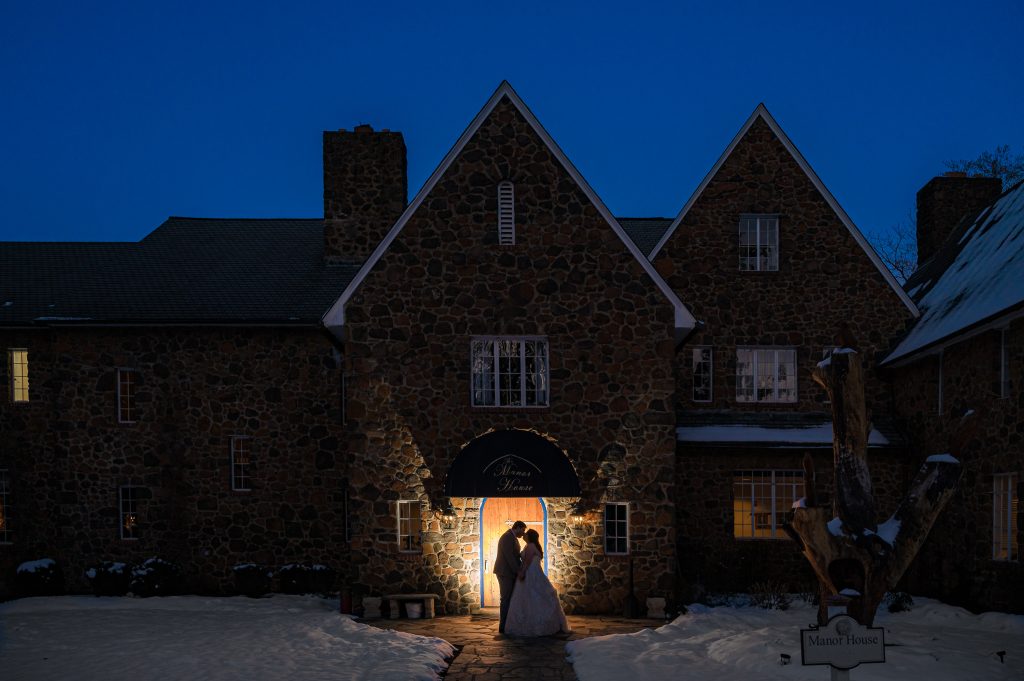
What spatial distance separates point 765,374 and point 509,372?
7.44 m

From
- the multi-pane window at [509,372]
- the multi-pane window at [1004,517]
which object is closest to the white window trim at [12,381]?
the multi-pane window at [509,372]

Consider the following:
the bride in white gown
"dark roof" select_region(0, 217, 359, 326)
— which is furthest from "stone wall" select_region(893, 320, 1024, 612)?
"dark roof" select_region(0, 217, 359, 326)

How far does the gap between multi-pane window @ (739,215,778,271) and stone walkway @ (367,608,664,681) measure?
9.49 metres

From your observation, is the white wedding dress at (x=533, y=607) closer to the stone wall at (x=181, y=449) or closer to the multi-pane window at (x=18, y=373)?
the stone wall at (x=181, y=449)

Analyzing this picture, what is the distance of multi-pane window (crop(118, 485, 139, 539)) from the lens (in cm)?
2036

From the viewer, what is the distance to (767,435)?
1928 cm

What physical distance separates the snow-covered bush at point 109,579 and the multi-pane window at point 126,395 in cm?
357

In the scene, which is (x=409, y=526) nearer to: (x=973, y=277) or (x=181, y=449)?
(x=181, y=449)

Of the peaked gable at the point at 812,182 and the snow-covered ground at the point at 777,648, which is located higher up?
the peaked gable at the point at 812,182

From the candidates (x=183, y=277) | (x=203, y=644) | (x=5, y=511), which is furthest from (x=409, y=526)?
(x=5, y=511)

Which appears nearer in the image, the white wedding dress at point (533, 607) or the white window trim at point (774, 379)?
the white wedding dress at point (533, 607)

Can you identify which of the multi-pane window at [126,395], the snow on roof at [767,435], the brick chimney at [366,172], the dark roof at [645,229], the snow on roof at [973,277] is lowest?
the snow on roof at [767,435]

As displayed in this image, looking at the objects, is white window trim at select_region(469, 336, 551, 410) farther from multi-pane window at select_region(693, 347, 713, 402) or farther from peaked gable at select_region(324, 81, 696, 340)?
multi-pane window at select_region(693, 347, 713, 402)

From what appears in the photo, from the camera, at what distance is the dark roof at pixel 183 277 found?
67.8 feet
